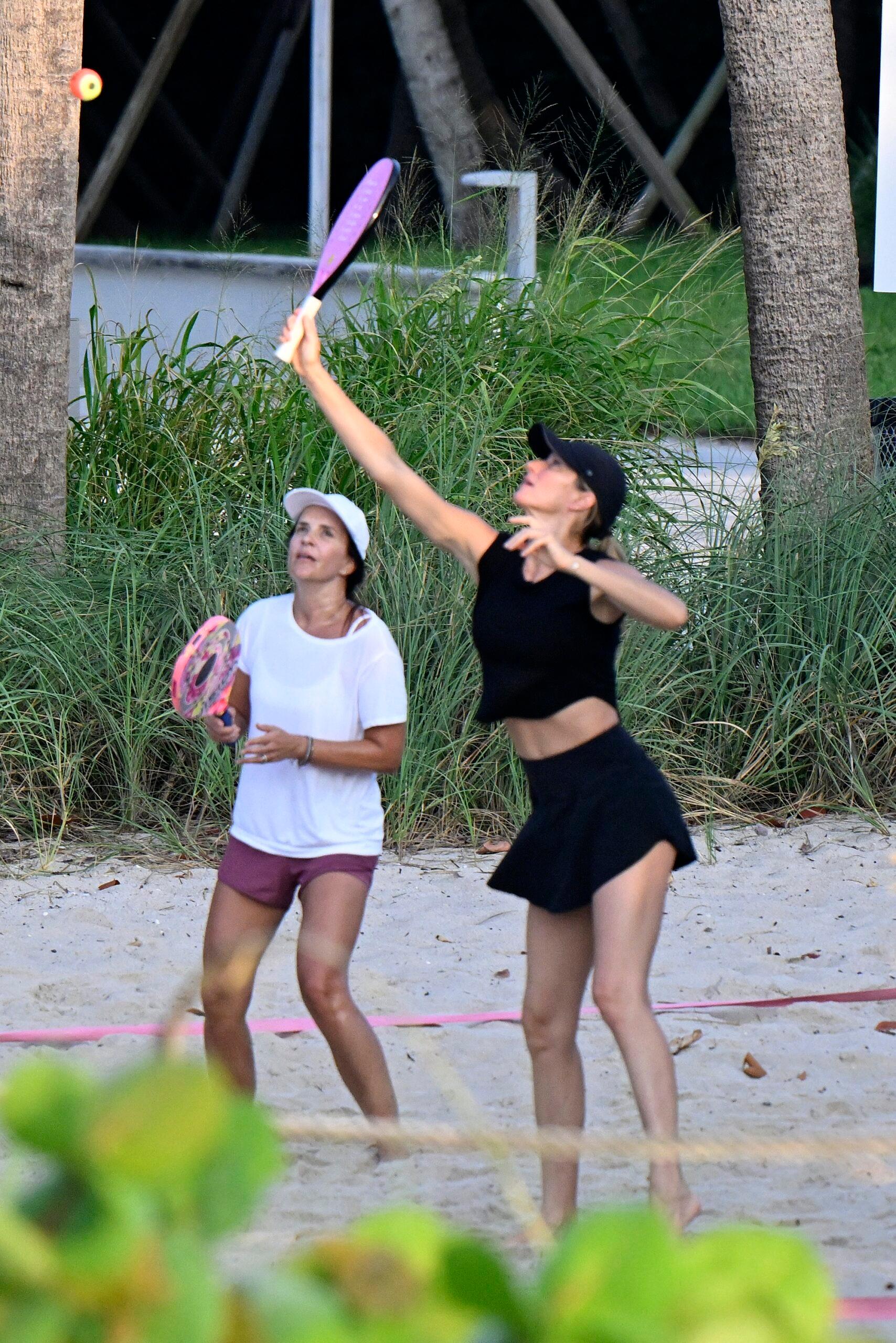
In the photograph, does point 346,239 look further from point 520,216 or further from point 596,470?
point 520,216

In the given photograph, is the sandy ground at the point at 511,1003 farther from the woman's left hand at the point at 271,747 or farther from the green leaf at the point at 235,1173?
the green leaf at the point at 235,1173

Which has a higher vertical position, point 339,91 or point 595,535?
point 339,91

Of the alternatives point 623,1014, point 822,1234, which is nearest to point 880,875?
point 822,1234

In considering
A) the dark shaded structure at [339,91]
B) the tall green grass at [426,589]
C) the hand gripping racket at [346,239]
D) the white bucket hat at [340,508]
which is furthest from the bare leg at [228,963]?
the dark shaded structure at [339,91]

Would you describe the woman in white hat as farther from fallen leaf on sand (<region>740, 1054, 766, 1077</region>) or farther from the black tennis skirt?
fallen leaf on sand (<region>740, 1054, 766, 1077</region>)

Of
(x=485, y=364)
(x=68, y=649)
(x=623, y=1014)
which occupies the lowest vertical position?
(x=623, y=1014)

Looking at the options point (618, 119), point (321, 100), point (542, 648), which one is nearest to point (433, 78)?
point (321, 100)

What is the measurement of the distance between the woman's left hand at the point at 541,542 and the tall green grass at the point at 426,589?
2.67 m

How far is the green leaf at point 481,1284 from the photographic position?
24.4 inches

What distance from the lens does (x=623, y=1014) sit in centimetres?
307

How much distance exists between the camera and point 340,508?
3773 mm

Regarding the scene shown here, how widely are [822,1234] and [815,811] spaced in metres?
2.92

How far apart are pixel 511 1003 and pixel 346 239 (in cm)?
229

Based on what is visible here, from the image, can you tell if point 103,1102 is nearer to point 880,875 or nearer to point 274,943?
point 274,943
